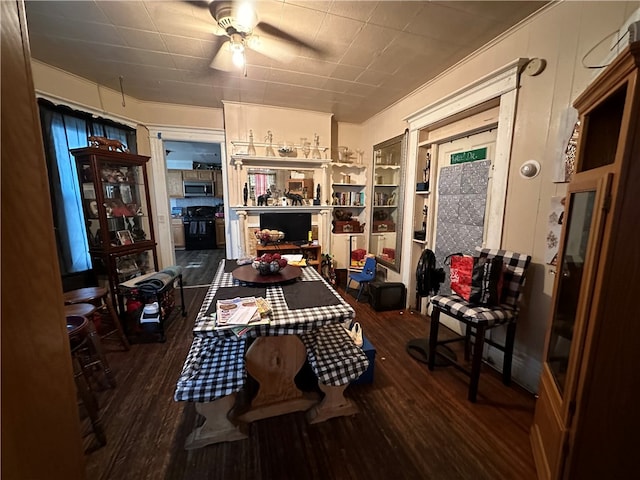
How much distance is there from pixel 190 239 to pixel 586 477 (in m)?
7.25

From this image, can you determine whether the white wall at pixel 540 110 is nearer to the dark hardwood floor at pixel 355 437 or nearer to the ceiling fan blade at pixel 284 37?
the dark hardwood floor at pixel 355 437

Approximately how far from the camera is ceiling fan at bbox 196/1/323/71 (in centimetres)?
163

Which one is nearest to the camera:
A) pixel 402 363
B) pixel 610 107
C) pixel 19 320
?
pixel 19 320

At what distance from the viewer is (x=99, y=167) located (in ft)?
8.31

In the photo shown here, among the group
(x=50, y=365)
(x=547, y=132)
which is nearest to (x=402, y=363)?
(x=547, y=132)

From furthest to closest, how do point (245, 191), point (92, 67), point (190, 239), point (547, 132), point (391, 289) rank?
point (190, 239) → point (245, 191) → point (391, 289) → point (92, 67) → point (547, 132)

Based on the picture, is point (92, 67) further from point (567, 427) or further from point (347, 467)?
point (567, 427)

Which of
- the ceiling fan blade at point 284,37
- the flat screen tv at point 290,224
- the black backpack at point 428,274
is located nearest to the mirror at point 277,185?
the flat screen tv at point 290,224

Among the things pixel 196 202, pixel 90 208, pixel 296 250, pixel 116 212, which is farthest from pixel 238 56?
pixel 196 202

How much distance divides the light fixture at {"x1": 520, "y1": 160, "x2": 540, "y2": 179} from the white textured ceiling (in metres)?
0.99

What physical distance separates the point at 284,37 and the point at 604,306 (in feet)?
8.16

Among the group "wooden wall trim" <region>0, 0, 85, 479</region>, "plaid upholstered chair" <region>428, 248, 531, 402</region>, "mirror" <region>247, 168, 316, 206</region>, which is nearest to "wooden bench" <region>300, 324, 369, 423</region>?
"plaid upholstered chair" <region>428, 248, 531, 402</region>

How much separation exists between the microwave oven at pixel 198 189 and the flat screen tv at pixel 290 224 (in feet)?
13.6

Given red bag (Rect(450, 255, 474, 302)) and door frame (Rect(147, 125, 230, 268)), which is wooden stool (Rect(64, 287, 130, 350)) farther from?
red bag (Rect(450, 255, 474, 302))
